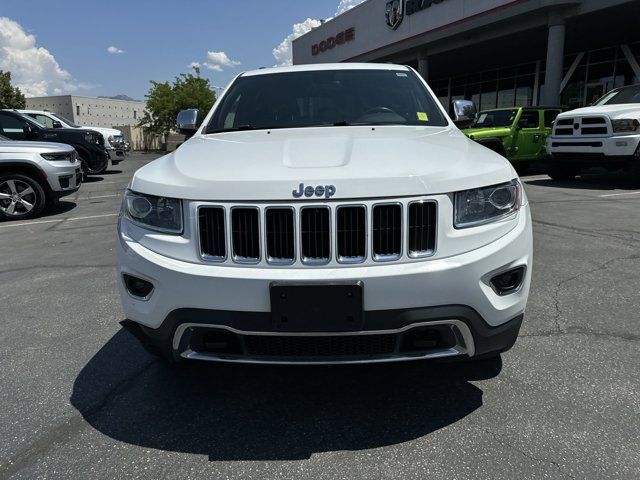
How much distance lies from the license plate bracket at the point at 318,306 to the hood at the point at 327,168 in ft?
1.21

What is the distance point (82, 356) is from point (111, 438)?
960mm

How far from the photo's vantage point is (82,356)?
299 centimetres

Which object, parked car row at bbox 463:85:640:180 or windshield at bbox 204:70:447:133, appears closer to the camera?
windshield at bbox 204:70:447:133

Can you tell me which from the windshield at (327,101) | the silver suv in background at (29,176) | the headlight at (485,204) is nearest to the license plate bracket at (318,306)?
the headlight at (485,204)

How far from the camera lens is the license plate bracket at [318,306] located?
1920 millimetres

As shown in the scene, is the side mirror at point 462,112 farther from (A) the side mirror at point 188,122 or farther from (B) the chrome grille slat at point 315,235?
(B) the chrome grille slat at point 315,235

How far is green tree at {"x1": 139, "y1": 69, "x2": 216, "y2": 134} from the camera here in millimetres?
38219

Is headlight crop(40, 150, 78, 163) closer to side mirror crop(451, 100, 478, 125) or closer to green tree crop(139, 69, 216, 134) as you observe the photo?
side mirror crop(451, 100, 478, 125)

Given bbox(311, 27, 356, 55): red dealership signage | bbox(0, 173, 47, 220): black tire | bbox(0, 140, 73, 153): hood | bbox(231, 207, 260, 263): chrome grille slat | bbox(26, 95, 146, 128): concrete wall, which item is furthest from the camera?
bbox(26, 95, 146, 128): concrete wall

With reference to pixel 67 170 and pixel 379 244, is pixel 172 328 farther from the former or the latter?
pixel 67 170

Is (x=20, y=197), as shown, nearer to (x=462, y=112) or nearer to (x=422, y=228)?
(x=462, y=112)

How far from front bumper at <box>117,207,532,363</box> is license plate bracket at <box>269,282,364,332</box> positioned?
0.08 feet

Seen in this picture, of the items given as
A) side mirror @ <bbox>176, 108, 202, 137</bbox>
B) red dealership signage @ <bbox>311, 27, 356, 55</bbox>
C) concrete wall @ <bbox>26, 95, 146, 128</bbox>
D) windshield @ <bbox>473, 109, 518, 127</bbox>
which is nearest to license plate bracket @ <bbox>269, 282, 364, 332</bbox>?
side mirror @ <bbox>176, 108, 202, 137</bbox>

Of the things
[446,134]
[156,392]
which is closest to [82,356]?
[156,392]
